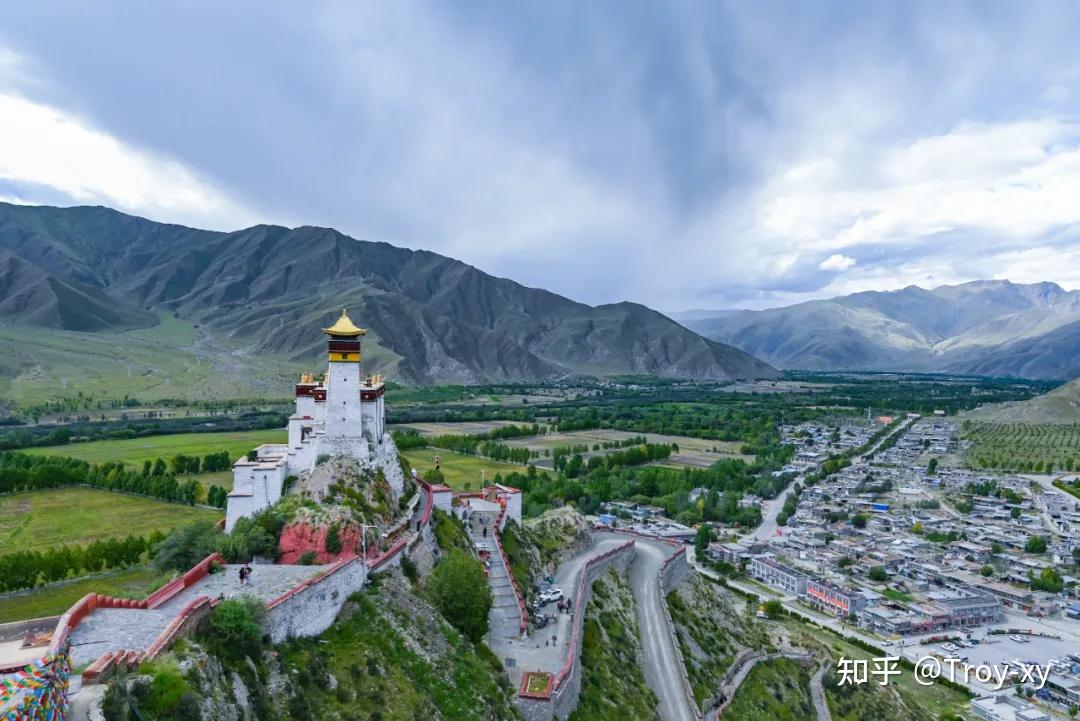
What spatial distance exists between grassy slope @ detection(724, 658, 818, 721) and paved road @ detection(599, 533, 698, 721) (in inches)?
156

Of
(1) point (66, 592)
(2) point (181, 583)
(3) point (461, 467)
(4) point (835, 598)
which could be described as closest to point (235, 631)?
(2) point (181, 583)

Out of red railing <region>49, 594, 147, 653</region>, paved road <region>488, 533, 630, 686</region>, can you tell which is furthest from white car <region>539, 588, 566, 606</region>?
red railing <region>49, 594, 147, 653</region>

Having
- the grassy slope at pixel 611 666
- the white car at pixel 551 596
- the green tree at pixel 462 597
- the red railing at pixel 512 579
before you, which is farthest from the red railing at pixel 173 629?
the white car at pixel 551 596

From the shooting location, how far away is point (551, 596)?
4009 cm

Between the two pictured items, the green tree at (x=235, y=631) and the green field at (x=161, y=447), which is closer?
the green tree at (x=235, y=631)

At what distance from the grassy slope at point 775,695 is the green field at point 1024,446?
11017 centimetres

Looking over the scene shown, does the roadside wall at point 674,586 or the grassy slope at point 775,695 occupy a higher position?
the roadside wall at point 674,586

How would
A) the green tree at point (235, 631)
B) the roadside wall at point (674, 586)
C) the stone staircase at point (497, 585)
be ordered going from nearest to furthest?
1. the green tree at point (235, 631)
2. the stone staircase at point (497, 585)
3. the roadside wall at point (674, 586)

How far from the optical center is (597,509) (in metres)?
92.0

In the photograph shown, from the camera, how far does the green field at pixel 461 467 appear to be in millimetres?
93062

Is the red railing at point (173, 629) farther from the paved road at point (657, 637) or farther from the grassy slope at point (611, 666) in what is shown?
the paved road at point (657, 637)

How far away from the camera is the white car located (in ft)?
130

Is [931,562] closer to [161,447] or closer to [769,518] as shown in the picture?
[769,518]

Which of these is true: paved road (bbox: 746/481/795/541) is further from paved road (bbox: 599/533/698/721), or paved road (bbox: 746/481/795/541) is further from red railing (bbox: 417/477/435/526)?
red railing (bbox: 417/477/435/526)
